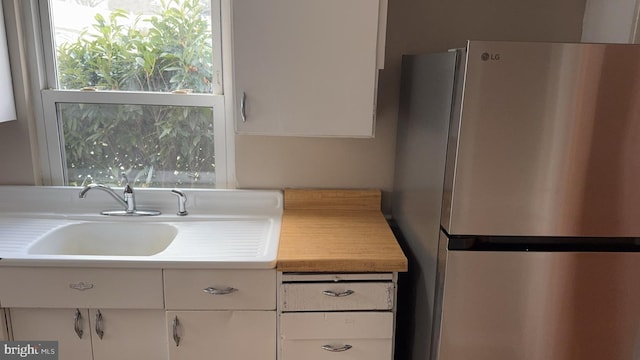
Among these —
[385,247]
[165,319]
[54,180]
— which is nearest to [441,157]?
[385,247]

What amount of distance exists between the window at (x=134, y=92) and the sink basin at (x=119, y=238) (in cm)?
24

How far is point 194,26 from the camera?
6.03ft

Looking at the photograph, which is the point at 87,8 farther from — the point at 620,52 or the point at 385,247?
the point at 620,52

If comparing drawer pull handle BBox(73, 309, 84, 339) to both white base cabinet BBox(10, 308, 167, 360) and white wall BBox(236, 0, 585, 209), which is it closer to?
white base cabinet BBox(10, 308, 167, 360)

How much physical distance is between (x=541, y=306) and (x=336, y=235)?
2.39ft

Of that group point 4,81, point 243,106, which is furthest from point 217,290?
point 4,81

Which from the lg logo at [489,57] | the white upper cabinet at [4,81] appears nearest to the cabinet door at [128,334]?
the white upper cabinet at [4,81]

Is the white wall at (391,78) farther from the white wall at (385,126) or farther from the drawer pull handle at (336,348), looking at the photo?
the drawer pull handle at (336,348)

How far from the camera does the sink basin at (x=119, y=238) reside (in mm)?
1817

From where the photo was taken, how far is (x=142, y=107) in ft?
6.23

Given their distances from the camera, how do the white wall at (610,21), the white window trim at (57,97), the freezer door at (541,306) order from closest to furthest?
1. the freezer door at (541,306)
2. the white wall at (610,21)
3. the white window trim at (57,97)

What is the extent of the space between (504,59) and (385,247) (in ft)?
2.47

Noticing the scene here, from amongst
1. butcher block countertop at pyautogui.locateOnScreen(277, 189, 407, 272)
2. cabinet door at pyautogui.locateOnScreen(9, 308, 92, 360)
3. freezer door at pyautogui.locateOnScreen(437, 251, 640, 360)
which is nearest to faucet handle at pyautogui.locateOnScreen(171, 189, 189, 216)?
butcher block countertop at pyautogui.locateOnScreen(277, 189, 407, 272)

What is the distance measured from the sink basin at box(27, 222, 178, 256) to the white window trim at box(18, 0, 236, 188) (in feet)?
1.03
